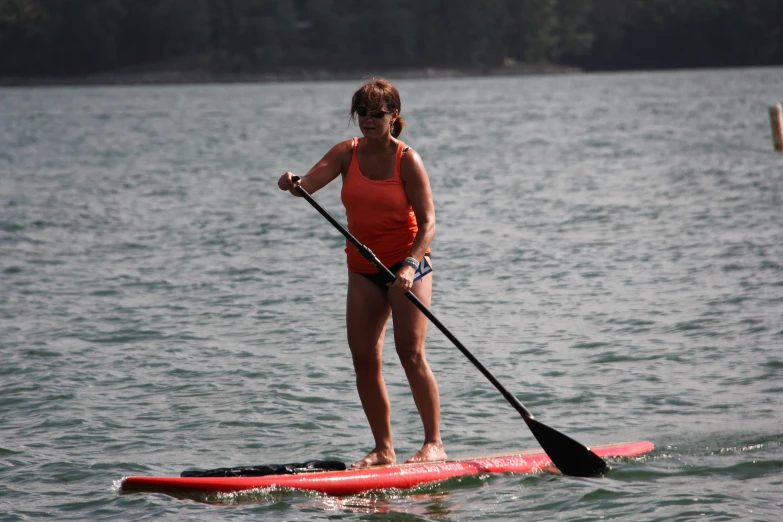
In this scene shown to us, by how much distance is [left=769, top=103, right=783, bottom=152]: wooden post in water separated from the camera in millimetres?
29125

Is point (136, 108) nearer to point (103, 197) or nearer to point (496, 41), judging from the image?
point (103, 197)

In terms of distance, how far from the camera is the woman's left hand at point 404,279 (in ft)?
21.9

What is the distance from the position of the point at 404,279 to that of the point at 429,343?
4.92 m

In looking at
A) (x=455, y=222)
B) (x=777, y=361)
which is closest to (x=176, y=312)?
(x=777, y=361)

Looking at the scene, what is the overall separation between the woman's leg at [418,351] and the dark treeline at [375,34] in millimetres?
132009

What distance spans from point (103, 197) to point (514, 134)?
2603 centimetres

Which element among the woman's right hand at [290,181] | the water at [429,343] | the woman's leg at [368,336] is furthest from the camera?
the water at [429,343]

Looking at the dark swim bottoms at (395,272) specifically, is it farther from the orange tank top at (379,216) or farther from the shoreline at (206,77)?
the shoreline at (206,77)

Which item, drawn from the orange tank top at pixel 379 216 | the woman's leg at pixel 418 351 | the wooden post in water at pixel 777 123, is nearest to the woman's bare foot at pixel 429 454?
the woman's leg at pixel 418 351

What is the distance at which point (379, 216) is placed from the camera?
6.83 m

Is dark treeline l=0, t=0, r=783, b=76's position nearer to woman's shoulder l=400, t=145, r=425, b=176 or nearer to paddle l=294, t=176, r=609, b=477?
paddle l=294, t=176, r=609, b=477

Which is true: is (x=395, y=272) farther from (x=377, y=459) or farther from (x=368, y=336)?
(x=377, y=459)

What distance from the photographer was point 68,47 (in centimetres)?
13775

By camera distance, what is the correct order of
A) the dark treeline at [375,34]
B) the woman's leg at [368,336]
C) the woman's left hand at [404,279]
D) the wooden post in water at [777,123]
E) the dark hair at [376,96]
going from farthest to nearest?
the dark treeline at [375,34], the wooden post in water at [777,123], the woman's leg at [368,336], the woman's left hand at [404,279], the dark hair at [376,96]
